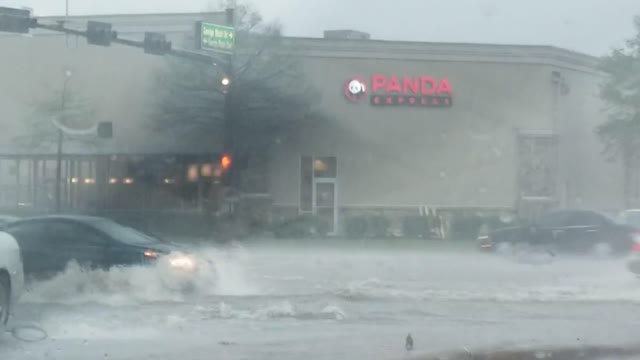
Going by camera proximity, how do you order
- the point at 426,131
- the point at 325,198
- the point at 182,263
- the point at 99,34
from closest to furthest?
1. the point at 182,263
2. the point at 99,34
3. the point at 325,198
4. the point at 426,131

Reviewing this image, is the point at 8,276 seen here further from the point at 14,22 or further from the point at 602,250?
the point at 602,250

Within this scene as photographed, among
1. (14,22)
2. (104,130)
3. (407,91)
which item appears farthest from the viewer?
(407,91)

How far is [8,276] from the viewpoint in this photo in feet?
41.0

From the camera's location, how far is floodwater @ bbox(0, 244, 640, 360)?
37.2 ft

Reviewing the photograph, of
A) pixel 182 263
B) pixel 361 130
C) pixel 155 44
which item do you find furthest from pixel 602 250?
pixel 361 130

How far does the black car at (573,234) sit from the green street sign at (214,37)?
29.9 ft

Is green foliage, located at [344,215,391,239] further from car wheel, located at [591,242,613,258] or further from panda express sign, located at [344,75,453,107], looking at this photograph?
car wheel, located at [591,242,613,258]

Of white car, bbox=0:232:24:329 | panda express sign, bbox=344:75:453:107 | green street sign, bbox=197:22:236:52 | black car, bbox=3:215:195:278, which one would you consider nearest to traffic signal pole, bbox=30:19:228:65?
green street sign, bbox=197:22:236:52

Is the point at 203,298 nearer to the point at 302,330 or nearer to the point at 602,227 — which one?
the point at 302,330

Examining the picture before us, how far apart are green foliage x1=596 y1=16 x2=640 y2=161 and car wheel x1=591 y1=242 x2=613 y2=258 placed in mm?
18101

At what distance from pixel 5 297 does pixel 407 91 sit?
32.2 meters

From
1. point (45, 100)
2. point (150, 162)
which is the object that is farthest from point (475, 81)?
point (45, 100)

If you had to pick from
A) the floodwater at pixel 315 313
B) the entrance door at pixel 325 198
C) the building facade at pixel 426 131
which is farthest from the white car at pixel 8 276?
the entrance door at pixel 325 198

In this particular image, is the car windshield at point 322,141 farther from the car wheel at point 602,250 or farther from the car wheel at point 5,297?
the car wheel at point 5,297
